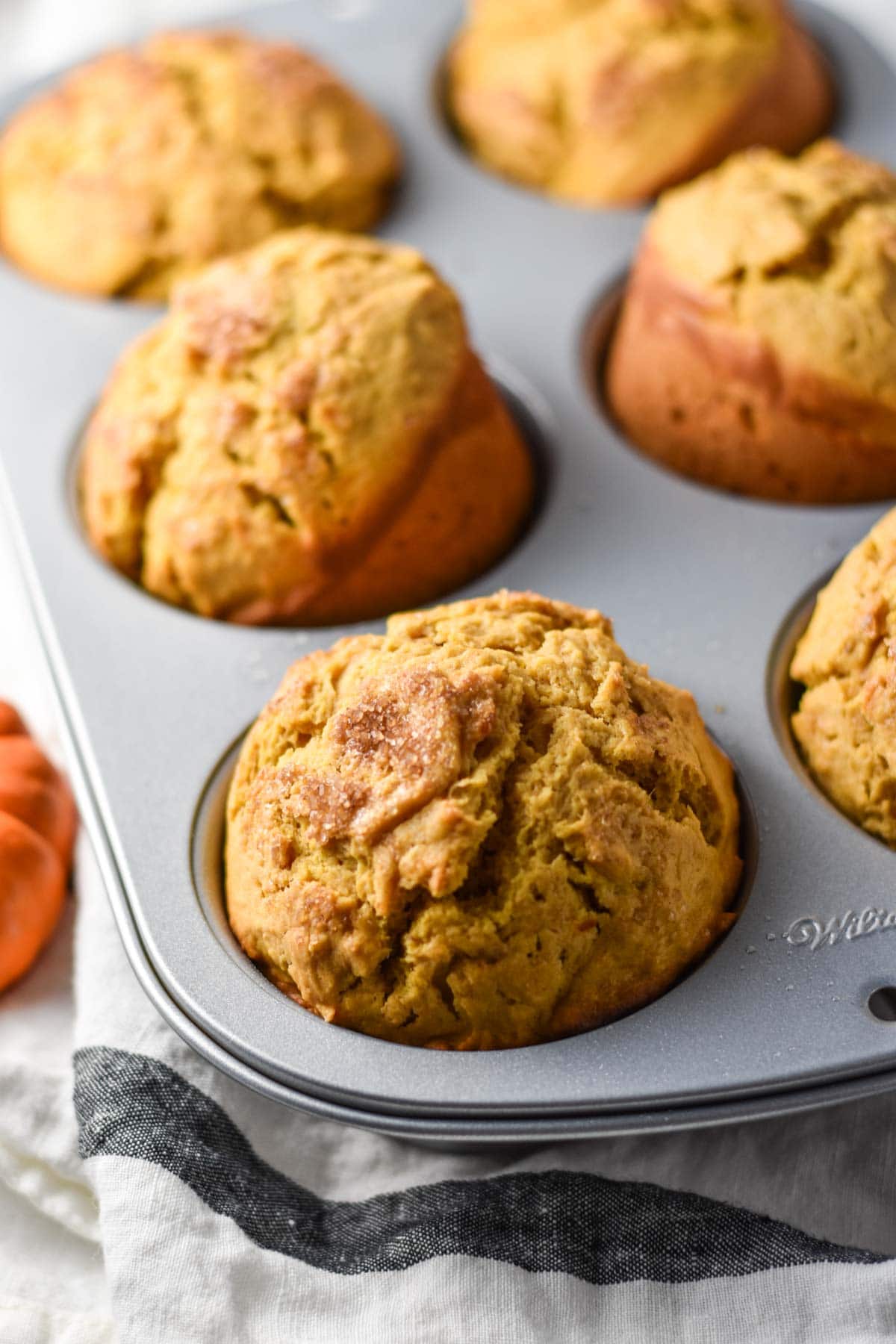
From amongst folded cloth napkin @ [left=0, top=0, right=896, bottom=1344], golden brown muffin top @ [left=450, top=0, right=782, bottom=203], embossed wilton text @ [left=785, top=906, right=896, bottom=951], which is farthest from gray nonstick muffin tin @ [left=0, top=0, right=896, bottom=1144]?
folded cloth napkin @ [left=0, top=0, right=896, bottom=1344]

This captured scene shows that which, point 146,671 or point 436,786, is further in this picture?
point 146,671

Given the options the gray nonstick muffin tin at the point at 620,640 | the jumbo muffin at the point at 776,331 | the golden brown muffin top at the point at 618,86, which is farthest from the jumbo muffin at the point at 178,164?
the jumbo muffin at the point at 776,331

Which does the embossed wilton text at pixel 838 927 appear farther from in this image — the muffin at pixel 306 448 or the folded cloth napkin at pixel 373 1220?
the muffin at pixel 306 448

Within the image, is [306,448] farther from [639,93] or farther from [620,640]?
[639,93]

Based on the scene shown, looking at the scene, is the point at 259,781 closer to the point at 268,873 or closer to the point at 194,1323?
the point at 268,873

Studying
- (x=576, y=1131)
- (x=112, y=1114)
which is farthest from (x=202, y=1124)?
(x=576, y=1131)
